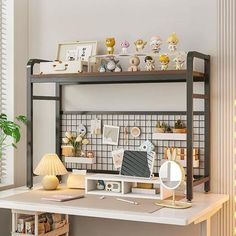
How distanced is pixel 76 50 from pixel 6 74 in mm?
565

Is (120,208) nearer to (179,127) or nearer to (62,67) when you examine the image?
(179,127)

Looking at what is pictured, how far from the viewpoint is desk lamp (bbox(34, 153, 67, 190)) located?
3.21 m

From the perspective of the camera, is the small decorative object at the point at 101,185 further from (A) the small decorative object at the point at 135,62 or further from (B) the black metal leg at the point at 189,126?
(A) the small decorative object at the point at 135,62

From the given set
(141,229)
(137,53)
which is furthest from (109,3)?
(141,229)

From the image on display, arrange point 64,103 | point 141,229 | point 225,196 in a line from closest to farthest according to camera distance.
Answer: point 225,196 → point 141,229 → point 64,103

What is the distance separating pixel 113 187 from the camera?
308 cm

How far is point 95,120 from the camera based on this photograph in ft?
11.4

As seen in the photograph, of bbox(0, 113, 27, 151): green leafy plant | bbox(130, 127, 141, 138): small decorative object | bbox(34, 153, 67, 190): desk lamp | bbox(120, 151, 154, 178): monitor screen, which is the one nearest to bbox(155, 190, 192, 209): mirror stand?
bbox(120, 151, 154, 178): monitor screen

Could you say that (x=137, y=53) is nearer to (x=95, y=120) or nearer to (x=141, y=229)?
(x=95, y=120)

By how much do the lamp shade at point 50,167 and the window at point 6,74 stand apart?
1.48 ft

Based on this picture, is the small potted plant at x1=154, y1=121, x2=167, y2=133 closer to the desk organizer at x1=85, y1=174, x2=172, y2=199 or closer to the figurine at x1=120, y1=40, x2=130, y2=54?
the desk organizer at x1=85, y1=174, x2=172, y2=199

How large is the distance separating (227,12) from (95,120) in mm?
1095

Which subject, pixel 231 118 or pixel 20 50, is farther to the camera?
pixel 20 50

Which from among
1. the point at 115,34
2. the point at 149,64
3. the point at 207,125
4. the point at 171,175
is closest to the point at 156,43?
the point at 149,64
